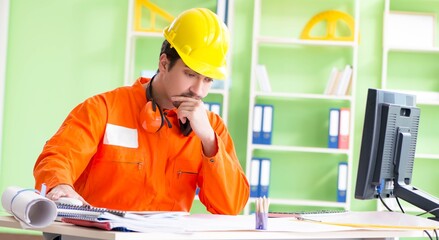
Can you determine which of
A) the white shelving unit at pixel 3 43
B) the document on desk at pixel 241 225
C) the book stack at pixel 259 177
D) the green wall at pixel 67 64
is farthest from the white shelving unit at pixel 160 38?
the document on desk at pixel 241 225

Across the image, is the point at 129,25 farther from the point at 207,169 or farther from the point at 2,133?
the point at 207,169

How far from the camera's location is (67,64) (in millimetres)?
5250

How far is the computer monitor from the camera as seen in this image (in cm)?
240

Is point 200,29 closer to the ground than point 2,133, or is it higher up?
higher up

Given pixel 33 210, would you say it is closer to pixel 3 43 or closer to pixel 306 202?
pixel 306 202

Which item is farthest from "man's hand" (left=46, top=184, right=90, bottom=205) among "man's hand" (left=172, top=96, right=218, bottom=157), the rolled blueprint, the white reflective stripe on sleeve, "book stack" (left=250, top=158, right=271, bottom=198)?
"book stack" (left=250, top=158, right=271, bottom=198)

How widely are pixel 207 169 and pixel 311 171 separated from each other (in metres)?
2.74

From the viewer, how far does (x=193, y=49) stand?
98.1 inches

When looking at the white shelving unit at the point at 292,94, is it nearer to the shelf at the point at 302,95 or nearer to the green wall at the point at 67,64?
the shelf at the point at 302,95

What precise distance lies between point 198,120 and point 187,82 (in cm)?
14

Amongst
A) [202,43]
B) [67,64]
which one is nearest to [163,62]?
[202,43]

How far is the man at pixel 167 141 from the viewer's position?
2482mm

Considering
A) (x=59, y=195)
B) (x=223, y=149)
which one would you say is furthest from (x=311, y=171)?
(x=59, y=195)

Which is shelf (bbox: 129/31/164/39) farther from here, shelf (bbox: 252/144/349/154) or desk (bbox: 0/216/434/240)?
desk (bbox: 0/216/434/240)
